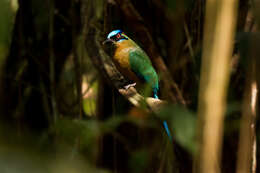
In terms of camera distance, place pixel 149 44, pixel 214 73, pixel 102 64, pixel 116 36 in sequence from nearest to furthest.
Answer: pixel 214 73 → pixel 102 64 → pixel 149 44 → pixel 116 36

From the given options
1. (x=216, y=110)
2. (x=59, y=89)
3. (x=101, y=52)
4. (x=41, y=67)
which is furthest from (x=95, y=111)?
(x=216, y=110)

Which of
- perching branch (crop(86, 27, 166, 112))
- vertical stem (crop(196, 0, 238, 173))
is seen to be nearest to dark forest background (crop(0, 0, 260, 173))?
perching branch (crop(86, 27, 166, 112))

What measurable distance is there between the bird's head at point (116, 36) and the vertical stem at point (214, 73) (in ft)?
6.86

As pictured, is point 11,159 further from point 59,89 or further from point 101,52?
point 59,89

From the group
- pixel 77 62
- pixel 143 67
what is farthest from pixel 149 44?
pixel 77 62

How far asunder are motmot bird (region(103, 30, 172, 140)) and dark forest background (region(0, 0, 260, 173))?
84 mm

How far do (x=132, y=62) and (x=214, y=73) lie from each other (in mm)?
2313

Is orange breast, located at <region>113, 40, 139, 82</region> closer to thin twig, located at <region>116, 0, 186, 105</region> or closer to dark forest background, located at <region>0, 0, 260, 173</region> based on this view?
dark forest background, located at <region>0, 0, 260, 173</region>

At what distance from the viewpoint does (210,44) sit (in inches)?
20.9

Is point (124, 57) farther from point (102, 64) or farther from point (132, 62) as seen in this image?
point (102, 64)

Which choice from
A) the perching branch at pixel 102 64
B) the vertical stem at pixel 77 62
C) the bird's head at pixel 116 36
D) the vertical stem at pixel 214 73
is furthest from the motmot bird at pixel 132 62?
the vertical stem at pixel 214 73

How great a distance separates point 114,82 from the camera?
6.41ft

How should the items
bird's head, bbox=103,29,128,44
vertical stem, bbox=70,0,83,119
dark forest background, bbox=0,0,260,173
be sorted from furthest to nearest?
bird's head, bbox=103,29,128,44
vertical stem, bbox=70,0,83,119
dark forest background, bbox=0,0,260,173

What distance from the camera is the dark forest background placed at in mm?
2066
